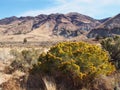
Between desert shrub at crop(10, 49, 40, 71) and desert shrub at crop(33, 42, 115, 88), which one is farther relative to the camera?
desert shrub at crop(10, 49, 40, 71)

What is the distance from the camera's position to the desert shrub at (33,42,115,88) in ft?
50.4

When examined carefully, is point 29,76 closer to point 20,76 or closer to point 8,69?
point 20,76

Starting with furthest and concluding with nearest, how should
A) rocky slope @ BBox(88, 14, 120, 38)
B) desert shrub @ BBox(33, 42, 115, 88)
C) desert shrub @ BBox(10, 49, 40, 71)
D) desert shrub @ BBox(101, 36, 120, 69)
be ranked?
rocky slope @ BBox(88, 14, 120, 38), desert shrub @ BBox(10, 49, 40, 71), desert shrub @ BBox(101, 36, 120, 69), desert shrub @ BBox(33, 42, 115, 88)

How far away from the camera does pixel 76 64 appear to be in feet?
52.3

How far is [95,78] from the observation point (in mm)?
15266

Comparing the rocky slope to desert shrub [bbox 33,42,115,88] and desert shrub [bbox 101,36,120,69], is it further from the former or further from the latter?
desert shrub [bbox 33,42,115,88]

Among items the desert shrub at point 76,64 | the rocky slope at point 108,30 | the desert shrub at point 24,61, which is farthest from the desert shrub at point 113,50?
the rocky slope at point 108,30

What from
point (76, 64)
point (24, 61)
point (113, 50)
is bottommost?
point (24, 61)

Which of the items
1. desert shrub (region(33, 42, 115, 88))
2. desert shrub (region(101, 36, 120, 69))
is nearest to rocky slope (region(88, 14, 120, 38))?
desert shrub (region(101, 36, 120, 69))

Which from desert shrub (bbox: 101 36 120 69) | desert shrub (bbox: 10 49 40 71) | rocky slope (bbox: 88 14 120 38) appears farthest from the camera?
rocky slope (bbox: 88 14 120 38)

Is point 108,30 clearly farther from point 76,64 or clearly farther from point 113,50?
point 76,64

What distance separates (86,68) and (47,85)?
2232 millimetres

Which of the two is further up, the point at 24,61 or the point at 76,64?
the point at 76,64

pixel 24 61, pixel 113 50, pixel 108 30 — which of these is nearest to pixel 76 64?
pixel 113 50
